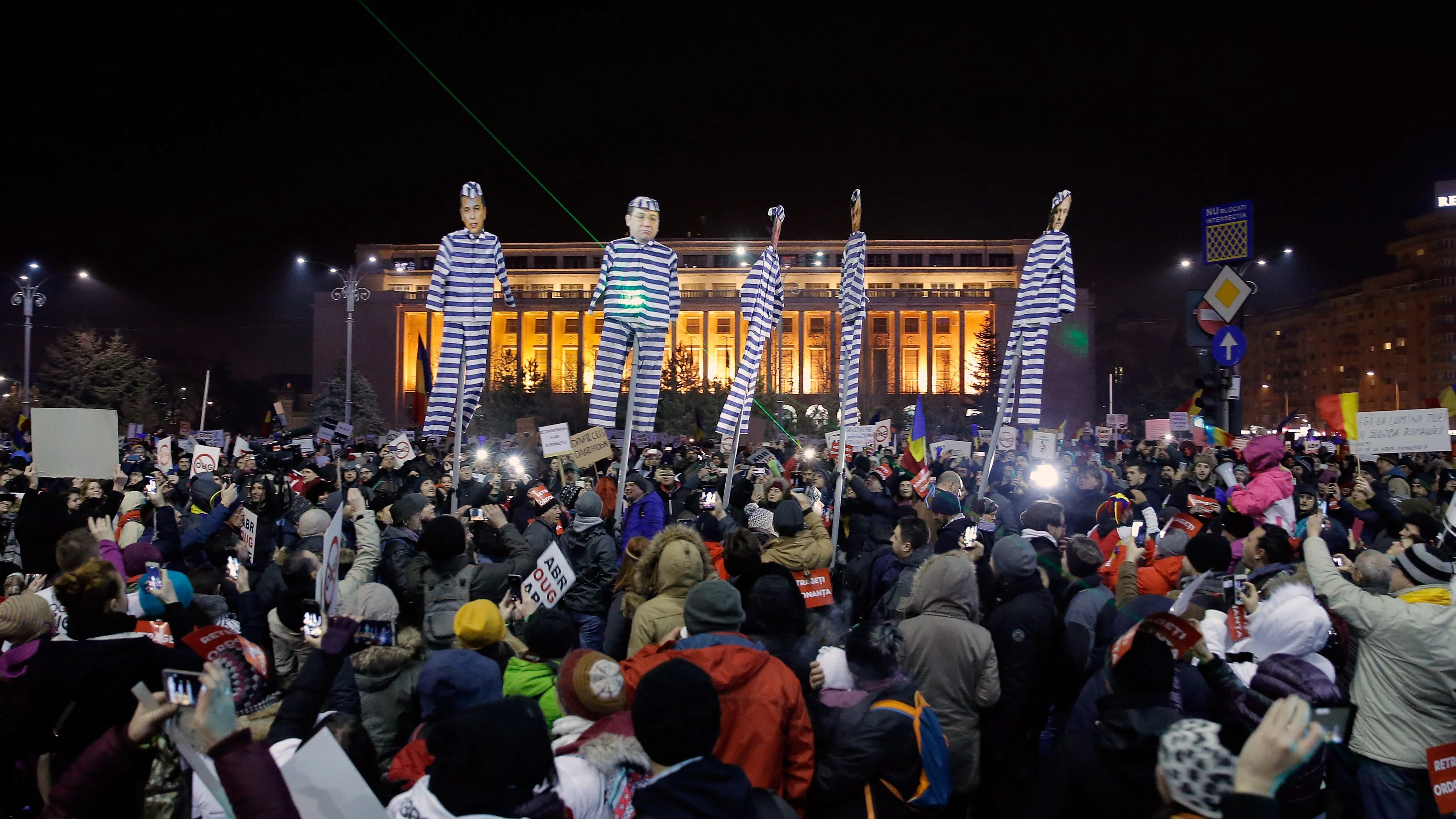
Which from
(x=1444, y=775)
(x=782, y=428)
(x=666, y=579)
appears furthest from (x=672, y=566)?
(x=782, y=428)

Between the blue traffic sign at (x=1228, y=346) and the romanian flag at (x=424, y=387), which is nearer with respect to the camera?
the blue traffic sign at (x=1228, y=346)

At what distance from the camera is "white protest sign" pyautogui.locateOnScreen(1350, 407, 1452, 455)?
30.2ft

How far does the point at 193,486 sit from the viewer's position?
9.59 metres

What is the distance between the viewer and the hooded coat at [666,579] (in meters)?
4.60

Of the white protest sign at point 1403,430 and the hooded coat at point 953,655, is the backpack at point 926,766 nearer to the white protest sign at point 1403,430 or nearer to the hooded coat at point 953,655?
the hooded coat at point 953,655

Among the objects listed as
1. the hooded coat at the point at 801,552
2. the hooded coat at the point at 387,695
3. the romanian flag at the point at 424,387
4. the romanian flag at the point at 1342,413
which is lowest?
the hooded coat at the point at 387,695

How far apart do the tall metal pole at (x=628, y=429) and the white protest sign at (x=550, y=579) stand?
3534 millimetres

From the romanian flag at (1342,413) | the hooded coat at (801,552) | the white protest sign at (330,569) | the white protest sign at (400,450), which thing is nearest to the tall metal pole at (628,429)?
the hooded coat at (801,552)

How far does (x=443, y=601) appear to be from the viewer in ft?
16.4

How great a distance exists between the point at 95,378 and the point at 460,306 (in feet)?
144

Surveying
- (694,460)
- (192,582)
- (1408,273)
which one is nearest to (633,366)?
(694,460)

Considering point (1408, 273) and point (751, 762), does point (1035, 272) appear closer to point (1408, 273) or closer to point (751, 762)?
point (751, 762)

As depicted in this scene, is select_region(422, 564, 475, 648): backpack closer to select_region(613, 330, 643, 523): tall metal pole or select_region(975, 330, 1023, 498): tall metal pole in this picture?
select_region(613, 330, 643, 523): tall metal pole

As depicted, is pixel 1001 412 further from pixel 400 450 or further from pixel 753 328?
pixel 400 450
